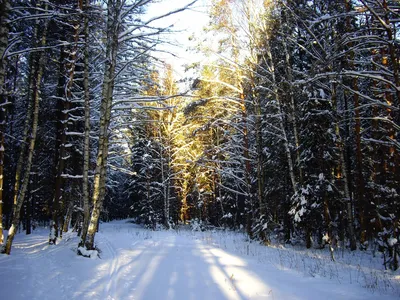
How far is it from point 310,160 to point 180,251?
692 cm

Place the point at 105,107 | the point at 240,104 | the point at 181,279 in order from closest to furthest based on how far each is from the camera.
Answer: the point at 181,279
the point at 105,107
the point at 240,104

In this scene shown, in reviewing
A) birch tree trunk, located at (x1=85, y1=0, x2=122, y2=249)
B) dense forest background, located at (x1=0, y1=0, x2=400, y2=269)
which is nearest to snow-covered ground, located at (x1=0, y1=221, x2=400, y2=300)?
dense forest background, located at (x1=0, y1=0, x2=400, y2=269)

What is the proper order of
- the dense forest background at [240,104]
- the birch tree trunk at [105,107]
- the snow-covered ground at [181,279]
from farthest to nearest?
1. the dense forest background at [240,104]
2. the birch tree trunk at [105,107]
3. the snow-covered ground at [181,279]

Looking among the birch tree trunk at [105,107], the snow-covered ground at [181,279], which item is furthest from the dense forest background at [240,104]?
the snow-covered ground at [181,279]

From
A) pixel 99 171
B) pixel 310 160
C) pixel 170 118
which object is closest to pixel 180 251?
pixel 99 171

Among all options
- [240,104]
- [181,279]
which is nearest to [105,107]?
[181,279]

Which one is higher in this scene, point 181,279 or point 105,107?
point 105,107

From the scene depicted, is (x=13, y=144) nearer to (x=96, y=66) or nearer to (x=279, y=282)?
(x=96, y=66)

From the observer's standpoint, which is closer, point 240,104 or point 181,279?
point 181,279

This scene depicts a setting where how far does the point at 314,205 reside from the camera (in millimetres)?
10648

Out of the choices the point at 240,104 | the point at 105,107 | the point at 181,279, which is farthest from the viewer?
the point at 240,104

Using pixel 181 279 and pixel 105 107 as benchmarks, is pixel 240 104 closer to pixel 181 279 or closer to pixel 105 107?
pixel 105 107

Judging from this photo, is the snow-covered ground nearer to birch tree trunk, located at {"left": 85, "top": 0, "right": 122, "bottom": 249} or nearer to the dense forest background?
the dense forest background

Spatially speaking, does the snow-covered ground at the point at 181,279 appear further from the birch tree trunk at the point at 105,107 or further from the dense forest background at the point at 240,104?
the birch tree trunk at the point at 105,107
